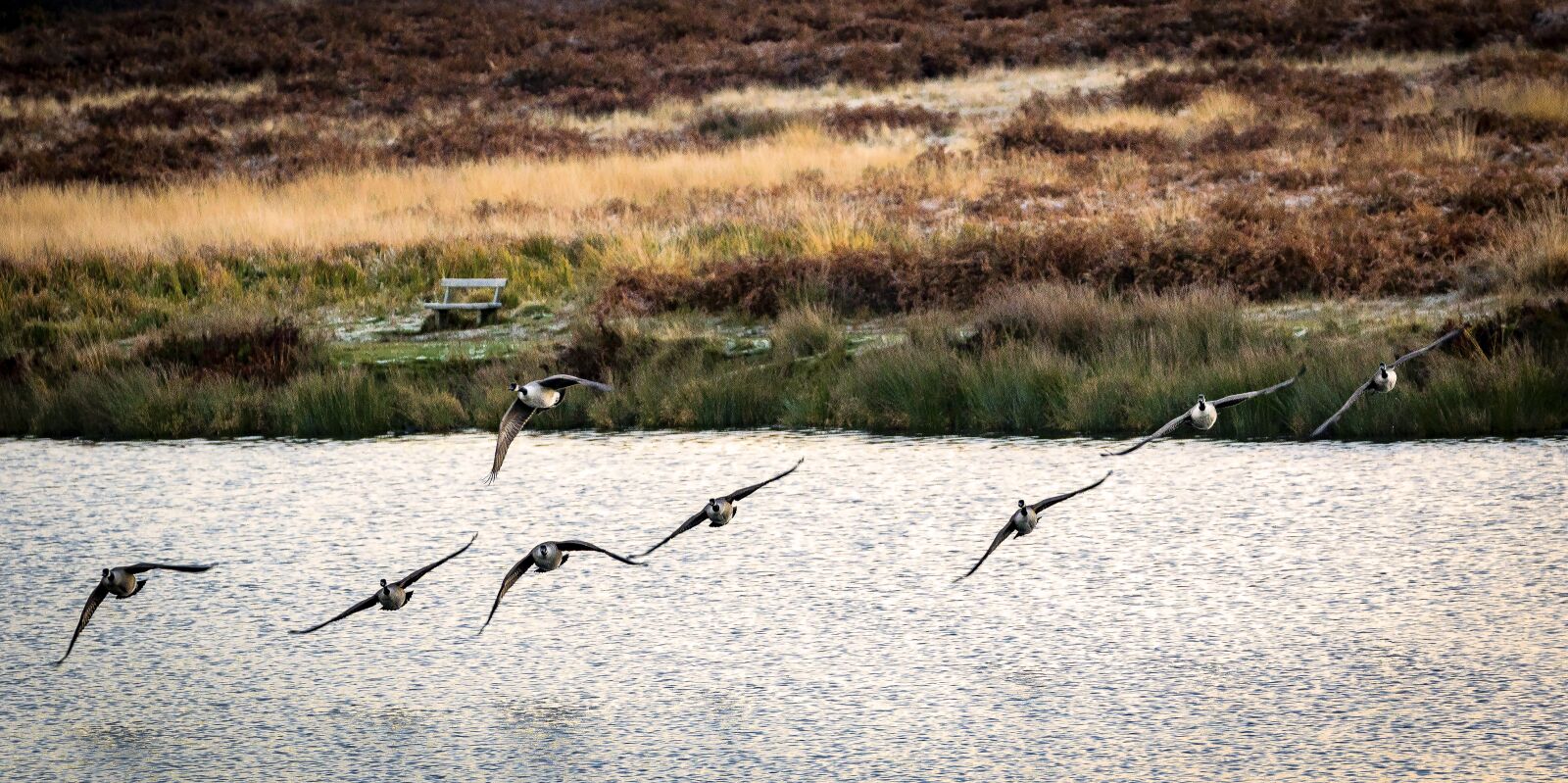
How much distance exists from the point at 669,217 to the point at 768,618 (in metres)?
11.5

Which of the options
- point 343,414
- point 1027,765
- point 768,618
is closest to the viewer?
point 1027,765

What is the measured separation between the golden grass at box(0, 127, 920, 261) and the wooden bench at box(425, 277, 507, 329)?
7.18ft

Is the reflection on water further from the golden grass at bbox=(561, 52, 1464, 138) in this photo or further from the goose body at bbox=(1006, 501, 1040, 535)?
the golden grass at bbox=(561, 52, 1464, 138)

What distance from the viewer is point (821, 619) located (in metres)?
7.89

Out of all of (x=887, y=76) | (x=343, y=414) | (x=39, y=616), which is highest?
(x=39, y=616)

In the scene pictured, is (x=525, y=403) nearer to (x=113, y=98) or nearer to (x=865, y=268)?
(x=865, y=268)

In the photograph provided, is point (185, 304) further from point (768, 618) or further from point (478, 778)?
point (478, 778)

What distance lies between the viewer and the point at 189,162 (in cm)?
2697

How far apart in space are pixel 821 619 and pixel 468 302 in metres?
9.02

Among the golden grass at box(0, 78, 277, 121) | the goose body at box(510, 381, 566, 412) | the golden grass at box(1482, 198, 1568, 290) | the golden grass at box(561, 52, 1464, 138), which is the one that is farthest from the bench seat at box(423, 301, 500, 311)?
the golden grass at box(0, 78, 277, 121)

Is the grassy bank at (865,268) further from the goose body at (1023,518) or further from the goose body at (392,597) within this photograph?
the goose body at (392,597)

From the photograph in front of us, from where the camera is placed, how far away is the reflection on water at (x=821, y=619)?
6.27 meters

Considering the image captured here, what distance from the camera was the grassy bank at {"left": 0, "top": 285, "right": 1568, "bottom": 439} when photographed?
1145 centimetres

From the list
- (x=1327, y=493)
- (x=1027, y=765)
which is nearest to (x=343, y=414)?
(x=1327, y=493)
